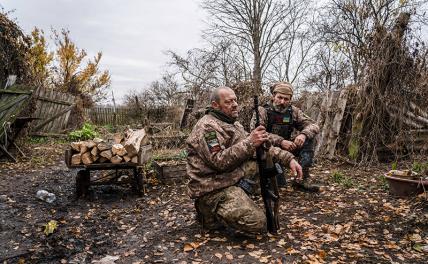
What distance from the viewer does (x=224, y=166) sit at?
3.62m

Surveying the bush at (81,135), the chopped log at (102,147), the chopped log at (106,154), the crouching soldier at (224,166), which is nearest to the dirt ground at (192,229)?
the crouching soldier at (224,166)

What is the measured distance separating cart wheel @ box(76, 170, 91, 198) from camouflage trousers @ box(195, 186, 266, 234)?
2.77m

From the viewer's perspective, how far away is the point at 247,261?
328cm

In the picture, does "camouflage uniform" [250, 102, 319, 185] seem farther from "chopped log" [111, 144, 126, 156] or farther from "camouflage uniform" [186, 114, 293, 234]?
"chopped log" [111, 144, 126, 156]

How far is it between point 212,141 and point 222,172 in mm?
385

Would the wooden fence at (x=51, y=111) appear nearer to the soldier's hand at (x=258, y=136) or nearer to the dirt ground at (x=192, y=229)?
the dirt ground at (x=192, y=229)

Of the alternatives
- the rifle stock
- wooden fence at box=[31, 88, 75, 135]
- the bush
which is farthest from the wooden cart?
the bush

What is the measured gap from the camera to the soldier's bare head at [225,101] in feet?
12.6

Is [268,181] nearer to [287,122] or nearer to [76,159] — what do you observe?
[287,122]

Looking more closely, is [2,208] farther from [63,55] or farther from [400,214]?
[63,55]

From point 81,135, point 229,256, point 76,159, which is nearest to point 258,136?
point 229,256

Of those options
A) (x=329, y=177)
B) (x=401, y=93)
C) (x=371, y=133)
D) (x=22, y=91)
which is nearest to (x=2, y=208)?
(x=22, y=91)

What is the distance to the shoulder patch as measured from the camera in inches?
143

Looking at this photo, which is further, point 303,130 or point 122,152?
point 122,152
